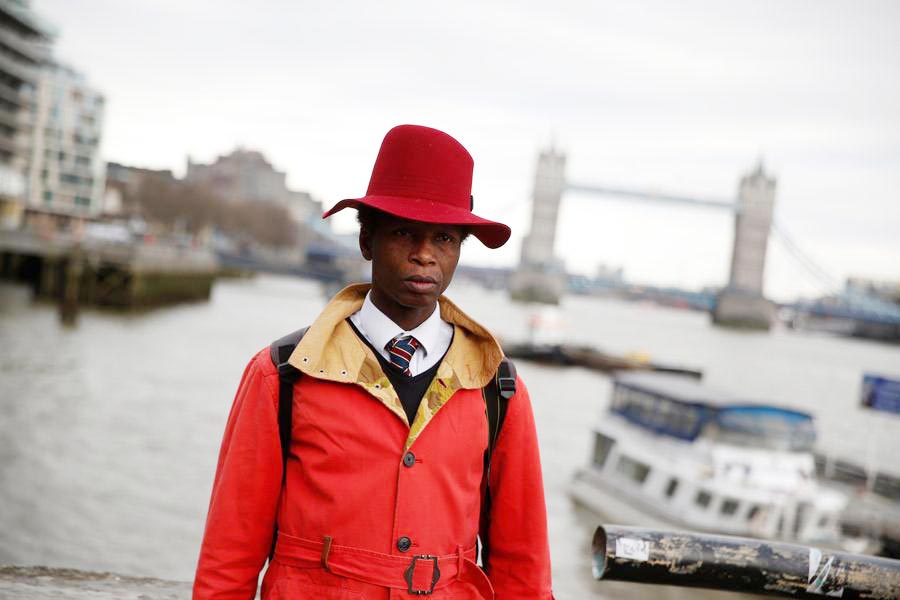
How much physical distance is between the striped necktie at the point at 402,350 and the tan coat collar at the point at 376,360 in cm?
4

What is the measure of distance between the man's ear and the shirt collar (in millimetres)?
96

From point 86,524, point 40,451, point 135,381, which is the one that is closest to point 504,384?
point 86,524

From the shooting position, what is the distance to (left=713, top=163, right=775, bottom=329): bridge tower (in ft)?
304

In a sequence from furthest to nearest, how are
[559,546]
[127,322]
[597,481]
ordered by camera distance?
[127,322] → [597,481] → [559,546]

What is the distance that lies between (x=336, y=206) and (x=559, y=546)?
1102cm

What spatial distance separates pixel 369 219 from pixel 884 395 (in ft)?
A: 45.3

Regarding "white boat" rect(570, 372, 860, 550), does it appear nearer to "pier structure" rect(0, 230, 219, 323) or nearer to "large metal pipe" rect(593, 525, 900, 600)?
"large metal pipe" rect(593, 525, 900, 600)

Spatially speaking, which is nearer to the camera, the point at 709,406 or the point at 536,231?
the point at 709,406

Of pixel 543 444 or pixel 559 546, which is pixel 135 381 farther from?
pixel 559 546

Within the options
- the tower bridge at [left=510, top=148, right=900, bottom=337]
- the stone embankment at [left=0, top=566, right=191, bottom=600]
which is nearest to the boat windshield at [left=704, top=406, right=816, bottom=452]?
the stone embankment at [left=0, top=566, right=191, bottom=600]

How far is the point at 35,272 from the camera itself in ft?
128

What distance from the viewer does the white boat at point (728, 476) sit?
11.5 metres

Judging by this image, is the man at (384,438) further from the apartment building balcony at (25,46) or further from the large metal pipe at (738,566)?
the apartment building balcony at (25,46)

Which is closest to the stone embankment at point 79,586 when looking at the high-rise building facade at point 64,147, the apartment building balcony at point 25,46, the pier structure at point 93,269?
→ the pier structure at point 93,269
